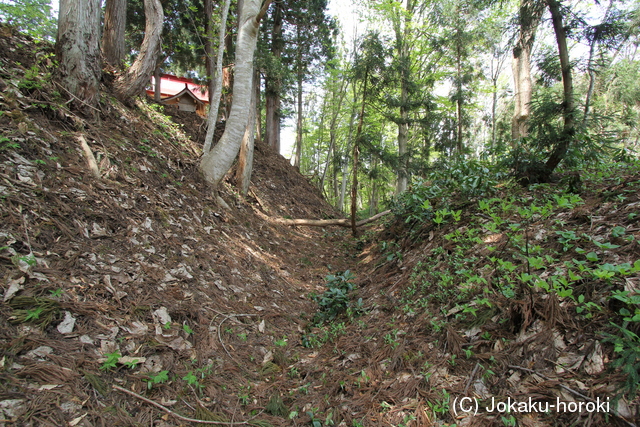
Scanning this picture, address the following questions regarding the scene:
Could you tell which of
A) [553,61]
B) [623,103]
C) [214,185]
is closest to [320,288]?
[214,185]

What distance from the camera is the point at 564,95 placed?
4.50 meters

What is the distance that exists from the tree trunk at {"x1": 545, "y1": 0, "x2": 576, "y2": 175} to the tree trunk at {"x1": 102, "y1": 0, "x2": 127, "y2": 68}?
27.4 ft

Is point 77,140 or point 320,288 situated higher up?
point 77,140

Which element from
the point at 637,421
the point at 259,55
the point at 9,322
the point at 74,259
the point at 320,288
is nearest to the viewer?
the point at 637,421

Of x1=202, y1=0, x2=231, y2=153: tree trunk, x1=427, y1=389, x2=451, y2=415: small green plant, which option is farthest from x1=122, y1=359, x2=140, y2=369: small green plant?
x1=202, y1=0, x2=231, y2=153: tree trunk

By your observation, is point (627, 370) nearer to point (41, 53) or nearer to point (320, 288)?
point (320, 288)

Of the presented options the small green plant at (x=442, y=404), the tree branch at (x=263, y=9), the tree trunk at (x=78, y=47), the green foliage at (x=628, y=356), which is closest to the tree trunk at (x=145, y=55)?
the tree trunk at (x=78, y=47)

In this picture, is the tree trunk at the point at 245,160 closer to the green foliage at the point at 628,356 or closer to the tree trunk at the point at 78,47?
the tree trunk at the point at 78,47

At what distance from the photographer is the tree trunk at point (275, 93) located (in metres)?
13.0

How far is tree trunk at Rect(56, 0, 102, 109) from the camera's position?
454cm

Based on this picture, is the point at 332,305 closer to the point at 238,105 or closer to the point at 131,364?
the point at 131,364

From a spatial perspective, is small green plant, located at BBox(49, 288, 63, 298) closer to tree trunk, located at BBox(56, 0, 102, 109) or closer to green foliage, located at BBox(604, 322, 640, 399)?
tree trunk, located at BBox(56, 0, 102, 109)

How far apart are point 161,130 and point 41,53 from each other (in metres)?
2.13

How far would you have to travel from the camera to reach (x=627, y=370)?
1674 mm
